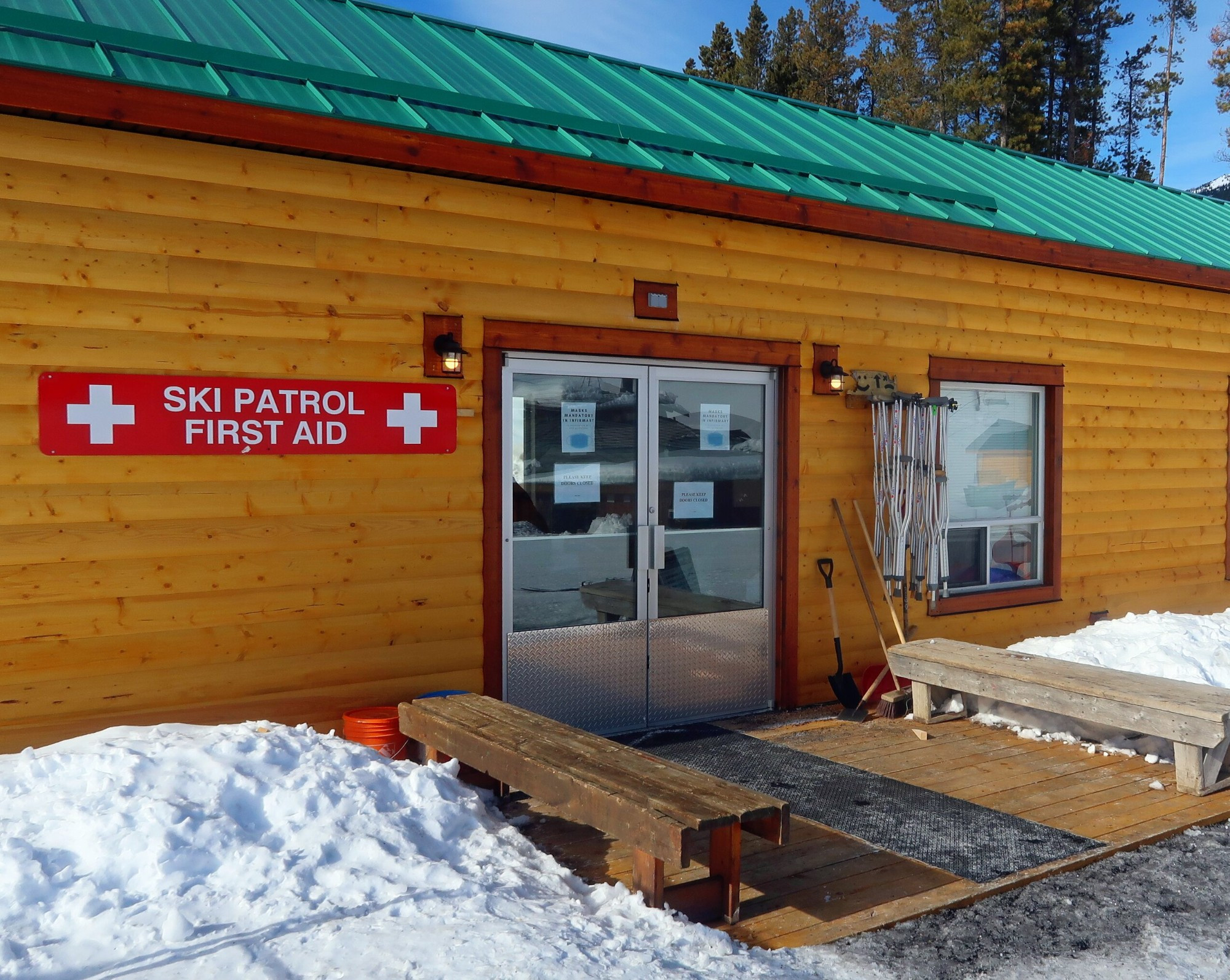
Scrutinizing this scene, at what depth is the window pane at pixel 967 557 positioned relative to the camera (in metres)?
8.05

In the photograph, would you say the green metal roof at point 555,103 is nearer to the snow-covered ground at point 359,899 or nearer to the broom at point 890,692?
the broom at point 890,692

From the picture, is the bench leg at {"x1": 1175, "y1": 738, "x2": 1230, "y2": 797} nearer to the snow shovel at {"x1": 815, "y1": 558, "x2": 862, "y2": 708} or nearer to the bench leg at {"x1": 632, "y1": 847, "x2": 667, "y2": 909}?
the snow shovel at {"x1": 815, "y1": 558, "x2": 862, "y2": 708}

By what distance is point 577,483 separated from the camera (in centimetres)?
622

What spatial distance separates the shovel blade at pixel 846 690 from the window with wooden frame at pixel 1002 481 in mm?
1136

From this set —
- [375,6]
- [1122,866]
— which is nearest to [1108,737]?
[1122,866]

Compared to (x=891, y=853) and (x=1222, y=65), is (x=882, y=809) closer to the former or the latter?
(x=891, y=853)

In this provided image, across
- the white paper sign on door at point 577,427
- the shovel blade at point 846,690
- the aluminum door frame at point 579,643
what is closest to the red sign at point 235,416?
the aluminum door frame at point 579,643

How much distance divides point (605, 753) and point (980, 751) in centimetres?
269

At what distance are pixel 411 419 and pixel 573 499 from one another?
1091 mm

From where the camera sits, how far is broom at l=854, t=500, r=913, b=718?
682 centimetres

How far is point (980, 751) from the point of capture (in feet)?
19.9

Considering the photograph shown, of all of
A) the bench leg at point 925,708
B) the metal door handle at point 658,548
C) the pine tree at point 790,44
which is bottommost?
the bench leg at point 925,708

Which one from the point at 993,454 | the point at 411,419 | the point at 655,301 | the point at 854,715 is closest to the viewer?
the point at 411,419

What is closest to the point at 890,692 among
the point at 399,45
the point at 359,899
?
the point at 359,899
